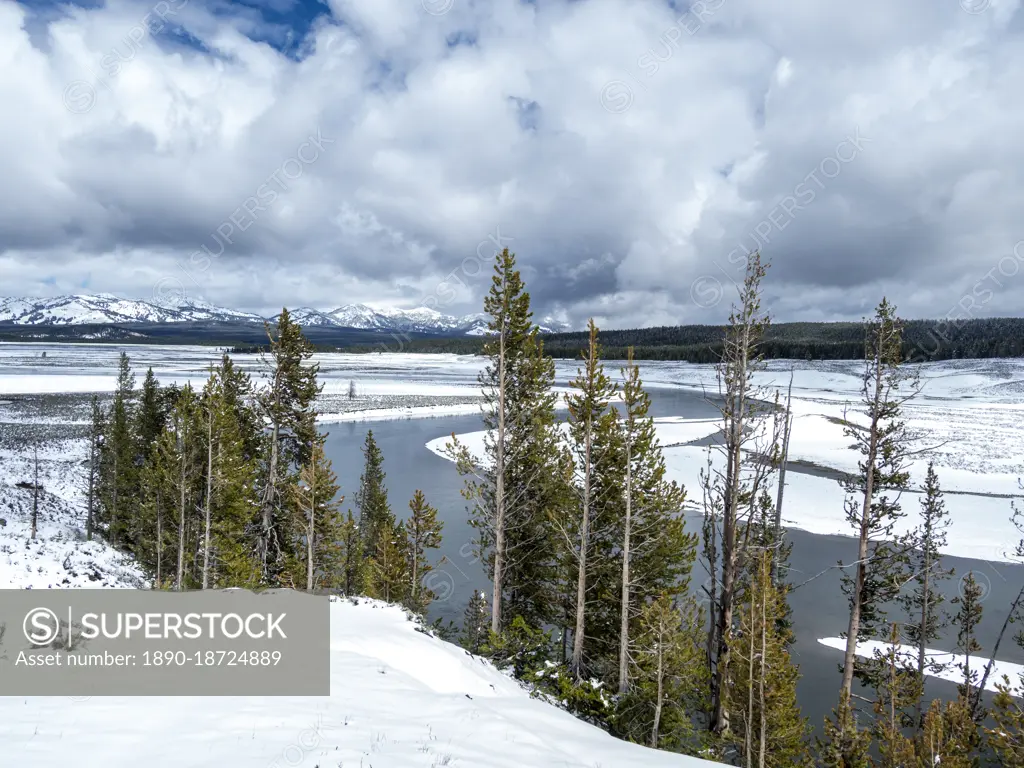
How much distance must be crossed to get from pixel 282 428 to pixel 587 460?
39.8 ft

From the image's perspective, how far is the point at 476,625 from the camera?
19062mm

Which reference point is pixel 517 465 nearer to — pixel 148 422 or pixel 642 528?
pixel 642 528

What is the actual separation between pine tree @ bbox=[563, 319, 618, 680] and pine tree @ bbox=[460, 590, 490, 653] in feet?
9.37

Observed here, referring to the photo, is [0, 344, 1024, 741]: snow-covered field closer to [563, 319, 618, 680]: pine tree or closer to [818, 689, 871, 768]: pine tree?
[563, 319, 618, 680]: pine tree

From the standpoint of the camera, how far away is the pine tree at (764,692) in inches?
488

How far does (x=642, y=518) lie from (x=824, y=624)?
13276mm

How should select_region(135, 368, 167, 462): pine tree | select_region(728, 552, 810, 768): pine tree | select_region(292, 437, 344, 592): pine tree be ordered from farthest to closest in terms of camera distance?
1. select_region(135, 368, 167, 462): pine tree
2. select_region(292, 437, 344, 592): pine tree
3. select_region(728, 552, 810, 768): pine tree

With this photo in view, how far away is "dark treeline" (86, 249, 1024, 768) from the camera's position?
12945mm

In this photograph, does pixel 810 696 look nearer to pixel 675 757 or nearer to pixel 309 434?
pixel 675 757

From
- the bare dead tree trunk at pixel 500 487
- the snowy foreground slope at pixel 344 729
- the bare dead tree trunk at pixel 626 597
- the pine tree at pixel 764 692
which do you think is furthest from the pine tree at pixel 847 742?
the bare dead tree trunk at pixel 500 487

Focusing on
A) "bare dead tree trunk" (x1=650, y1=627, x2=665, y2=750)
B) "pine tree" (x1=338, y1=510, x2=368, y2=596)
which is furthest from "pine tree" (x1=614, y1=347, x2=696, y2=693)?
"pine tree" (x1=338, y1=510, x2=368, y2=596)

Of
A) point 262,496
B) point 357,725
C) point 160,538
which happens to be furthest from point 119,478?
point 357,725

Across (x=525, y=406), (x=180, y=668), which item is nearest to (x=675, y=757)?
(x=180, y=668)

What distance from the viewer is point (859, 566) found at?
14352 millimetres
